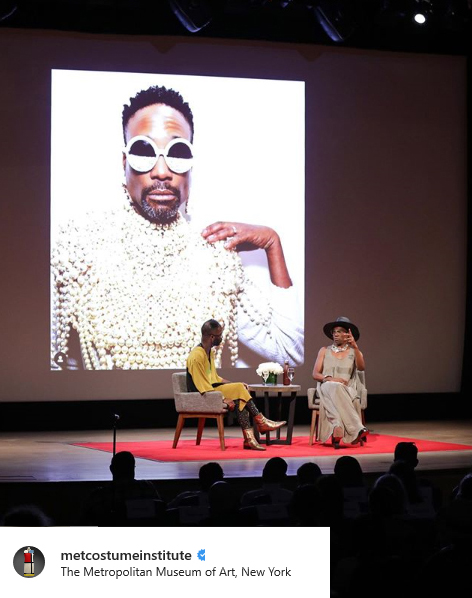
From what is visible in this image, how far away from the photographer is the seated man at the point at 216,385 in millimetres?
6918

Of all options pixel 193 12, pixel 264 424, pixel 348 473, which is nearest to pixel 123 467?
pixel 348 473

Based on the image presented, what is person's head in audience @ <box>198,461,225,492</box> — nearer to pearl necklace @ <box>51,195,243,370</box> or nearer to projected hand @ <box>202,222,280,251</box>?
pearl necklace @ <box>51,195,243,370</box>

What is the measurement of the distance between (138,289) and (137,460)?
2528 millimetres

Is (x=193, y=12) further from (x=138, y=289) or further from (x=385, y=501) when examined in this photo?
(x=385, y=501)

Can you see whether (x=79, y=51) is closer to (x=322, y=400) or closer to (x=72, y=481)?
(x=322, y=400)

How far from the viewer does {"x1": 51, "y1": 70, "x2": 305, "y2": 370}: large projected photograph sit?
8484mm

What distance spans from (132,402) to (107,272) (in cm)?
118

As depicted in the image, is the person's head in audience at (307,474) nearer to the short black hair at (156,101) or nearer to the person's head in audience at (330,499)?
the person's head in audience at (330,499)

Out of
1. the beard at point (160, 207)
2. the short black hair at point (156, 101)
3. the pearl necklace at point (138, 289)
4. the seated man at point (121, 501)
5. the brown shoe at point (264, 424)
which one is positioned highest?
the short black hair at point (156, 101)

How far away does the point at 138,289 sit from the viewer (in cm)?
854

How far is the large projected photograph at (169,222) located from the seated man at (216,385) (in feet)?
5.26

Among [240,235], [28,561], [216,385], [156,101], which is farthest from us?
[240,235]

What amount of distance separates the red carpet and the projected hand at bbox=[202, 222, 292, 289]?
5.89 feet

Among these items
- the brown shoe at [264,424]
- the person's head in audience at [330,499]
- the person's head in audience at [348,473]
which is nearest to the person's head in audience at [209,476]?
the person's head in audience at [348,473]
